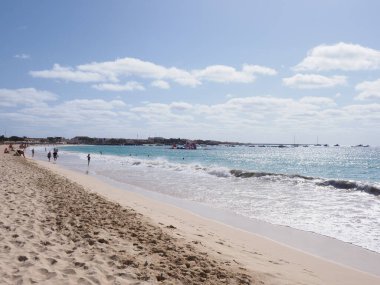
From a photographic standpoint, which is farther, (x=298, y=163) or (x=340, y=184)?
(x=298, y=163)

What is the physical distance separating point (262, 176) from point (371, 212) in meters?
18.1

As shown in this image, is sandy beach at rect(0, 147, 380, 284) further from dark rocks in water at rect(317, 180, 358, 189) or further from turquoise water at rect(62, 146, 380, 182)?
turquoise water at rect(62, 146, 380, 182)

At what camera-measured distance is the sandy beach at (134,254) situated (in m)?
5.65

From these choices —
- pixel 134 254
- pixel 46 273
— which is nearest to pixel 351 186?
pixel 134 254

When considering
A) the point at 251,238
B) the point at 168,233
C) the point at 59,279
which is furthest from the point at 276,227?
the point at 59,279

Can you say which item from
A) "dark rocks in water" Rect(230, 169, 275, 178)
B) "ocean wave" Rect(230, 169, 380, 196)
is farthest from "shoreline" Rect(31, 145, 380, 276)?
"dark rocks in water" Rect(230, 169, 275, 178)

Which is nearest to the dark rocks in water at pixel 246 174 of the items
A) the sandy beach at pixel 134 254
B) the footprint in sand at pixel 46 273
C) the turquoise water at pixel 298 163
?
the turquoise water at pixel 298 163

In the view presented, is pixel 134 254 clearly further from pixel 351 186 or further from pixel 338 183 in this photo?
pixel 338 183

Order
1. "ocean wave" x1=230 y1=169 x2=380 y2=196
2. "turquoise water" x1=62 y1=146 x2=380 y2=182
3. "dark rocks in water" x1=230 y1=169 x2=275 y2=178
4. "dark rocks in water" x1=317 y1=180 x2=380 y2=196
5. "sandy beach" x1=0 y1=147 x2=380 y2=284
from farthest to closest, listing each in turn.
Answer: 1. "turquoise water" x1=62 y1=146 x2=380 y2=182
2. "dark rocks in water" x1=230 y1=169 x2=275 y2=178
3. "ocean wave" x1=230 y1=169 x2=380 y2=196
4. "dark rocks in water" x1=317 y1=180 x2=380 y2=196
5. "sandy beach" x1=0 y1=147 x2=380 y2=284

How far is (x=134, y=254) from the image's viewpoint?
21.8 ft

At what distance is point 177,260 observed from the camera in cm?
655

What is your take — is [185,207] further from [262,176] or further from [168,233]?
[262,176]

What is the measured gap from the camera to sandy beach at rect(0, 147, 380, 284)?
565cm

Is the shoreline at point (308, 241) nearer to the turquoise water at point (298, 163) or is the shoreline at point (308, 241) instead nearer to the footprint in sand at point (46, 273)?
the footprint in sand at point (46, 273)
